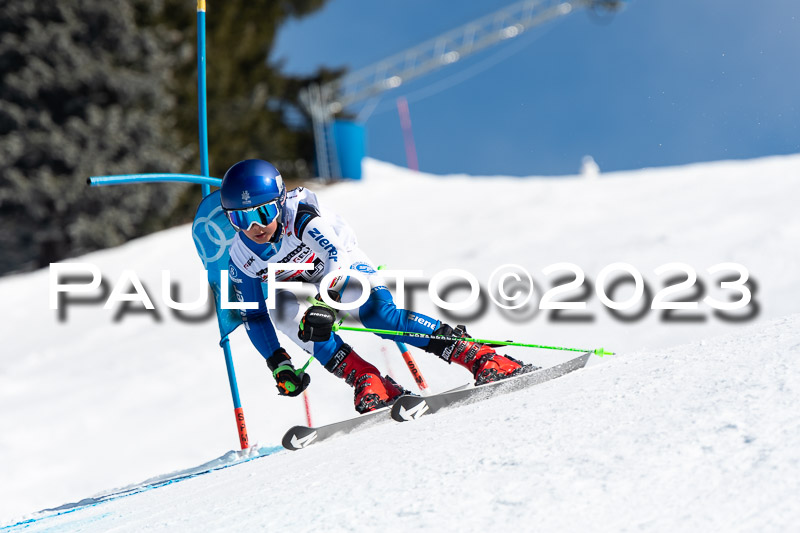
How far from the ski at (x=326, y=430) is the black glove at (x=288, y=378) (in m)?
0.23

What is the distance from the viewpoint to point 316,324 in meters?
3.90

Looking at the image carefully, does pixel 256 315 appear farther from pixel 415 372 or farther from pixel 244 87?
pixel 244 87

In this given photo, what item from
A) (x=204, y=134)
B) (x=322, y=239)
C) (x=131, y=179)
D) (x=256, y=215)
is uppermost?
(x=204, y=134)

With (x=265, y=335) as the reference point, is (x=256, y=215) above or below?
above

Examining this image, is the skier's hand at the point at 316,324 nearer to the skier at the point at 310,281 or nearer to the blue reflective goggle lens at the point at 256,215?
the skier at the point at 310,281

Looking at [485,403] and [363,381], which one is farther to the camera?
[363,381]

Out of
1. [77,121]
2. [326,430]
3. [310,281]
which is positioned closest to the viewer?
[326,430]

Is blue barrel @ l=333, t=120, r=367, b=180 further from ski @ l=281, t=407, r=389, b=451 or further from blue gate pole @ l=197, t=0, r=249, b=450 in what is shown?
ski @ l=281, t=407, r=389, b=451

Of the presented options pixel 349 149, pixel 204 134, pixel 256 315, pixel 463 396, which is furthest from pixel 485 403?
pixel 349 149

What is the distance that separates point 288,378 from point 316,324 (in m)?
→ 0.61

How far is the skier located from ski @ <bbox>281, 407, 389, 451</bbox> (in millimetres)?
111

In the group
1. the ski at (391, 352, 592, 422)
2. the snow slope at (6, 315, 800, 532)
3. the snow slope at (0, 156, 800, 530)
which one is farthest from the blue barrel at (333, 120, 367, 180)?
the snow slope at (6, 315, 800, 532)

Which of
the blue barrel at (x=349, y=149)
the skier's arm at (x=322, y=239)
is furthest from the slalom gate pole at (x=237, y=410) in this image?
the blue barrel at (x=349, y=149)

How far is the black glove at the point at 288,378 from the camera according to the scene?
14.3ft
